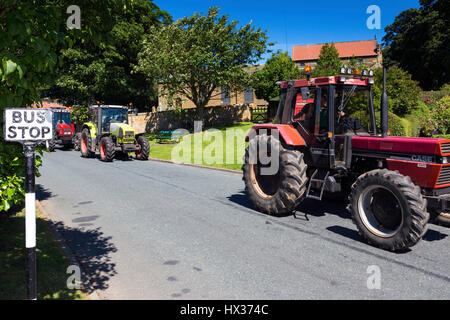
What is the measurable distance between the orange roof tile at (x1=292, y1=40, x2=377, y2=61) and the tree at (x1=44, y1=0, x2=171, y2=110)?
48.8m

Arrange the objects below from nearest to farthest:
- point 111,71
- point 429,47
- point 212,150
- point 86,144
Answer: point 86,144 < point 212,150 < point 111,71 < point 429,47

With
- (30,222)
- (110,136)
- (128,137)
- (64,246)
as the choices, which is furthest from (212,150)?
(30,222)

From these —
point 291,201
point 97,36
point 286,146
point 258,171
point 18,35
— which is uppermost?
point 97,36

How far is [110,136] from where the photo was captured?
717 inches

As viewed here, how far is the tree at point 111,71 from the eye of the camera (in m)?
32.2

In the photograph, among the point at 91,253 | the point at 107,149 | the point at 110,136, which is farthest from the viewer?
the point at 110,136

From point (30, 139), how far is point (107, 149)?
14275mm

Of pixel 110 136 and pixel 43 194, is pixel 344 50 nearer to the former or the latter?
pixel 110 136

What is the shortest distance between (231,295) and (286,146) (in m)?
4.12

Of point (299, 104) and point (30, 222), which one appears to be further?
point (299, 104)

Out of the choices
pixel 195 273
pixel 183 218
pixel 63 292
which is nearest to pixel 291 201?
pixel 183 218

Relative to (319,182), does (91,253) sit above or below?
below
